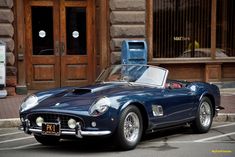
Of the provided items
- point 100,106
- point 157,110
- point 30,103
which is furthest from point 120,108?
point 30,103

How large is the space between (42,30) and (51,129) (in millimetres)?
7505

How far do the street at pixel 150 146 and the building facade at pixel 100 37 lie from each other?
4.85 metres

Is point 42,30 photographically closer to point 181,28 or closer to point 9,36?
point 9,36

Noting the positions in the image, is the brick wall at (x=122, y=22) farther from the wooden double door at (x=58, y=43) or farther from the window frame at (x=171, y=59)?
the wooden double door at (x=58, y=43)

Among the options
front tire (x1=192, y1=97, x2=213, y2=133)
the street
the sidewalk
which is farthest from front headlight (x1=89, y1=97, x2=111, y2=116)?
the sidewalk

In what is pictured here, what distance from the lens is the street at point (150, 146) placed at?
7250 mm

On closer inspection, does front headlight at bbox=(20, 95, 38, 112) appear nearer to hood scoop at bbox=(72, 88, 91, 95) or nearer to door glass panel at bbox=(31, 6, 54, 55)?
hood scoop at bbox=(72, 88, 91, 95)

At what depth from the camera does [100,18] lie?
14094mm

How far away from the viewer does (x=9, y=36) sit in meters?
13.2

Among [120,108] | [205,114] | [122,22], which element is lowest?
[205,114]

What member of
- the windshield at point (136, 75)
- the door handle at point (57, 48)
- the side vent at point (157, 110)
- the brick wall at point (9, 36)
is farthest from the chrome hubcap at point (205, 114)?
the door handle at point (57, 48)

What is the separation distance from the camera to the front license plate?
700 cm

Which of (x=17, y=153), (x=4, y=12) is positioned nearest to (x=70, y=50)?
(x=4, y=12)

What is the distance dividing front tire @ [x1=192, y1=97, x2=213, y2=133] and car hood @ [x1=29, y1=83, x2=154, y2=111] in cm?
137
